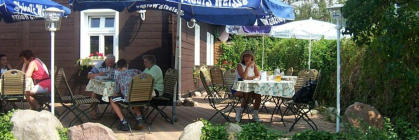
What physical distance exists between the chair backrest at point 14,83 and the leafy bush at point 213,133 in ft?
11.1

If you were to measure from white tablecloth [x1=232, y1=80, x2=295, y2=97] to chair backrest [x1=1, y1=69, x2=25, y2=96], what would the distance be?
315cm

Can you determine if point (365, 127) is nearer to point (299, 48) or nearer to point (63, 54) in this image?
point (63, 54)

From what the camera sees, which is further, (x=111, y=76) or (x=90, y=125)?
(x=111, y=76)

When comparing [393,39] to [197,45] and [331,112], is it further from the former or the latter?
[197,45]

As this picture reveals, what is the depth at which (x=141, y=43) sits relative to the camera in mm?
9312

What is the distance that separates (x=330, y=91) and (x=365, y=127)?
4.60 meters

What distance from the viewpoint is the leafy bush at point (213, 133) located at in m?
4.46

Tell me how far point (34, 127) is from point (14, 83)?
2.18 metres

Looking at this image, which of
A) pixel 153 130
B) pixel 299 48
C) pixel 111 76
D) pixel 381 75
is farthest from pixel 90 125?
Answer: pixel 299 48

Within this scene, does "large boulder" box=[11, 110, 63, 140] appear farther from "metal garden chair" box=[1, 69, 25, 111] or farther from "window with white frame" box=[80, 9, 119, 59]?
"window with white frame" box=[80, 9, 119, 59]

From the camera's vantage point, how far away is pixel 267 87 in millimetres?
6133

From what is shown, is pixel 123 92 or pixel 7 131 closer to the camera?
pixel 7 131

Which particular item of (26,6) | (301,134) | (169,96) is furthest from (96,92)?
(301,134)

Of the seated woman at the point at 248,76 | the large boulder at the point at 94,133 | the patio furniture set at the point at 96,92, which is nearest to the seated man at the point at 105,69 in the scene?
the patio furniture set at the point at 96,92
